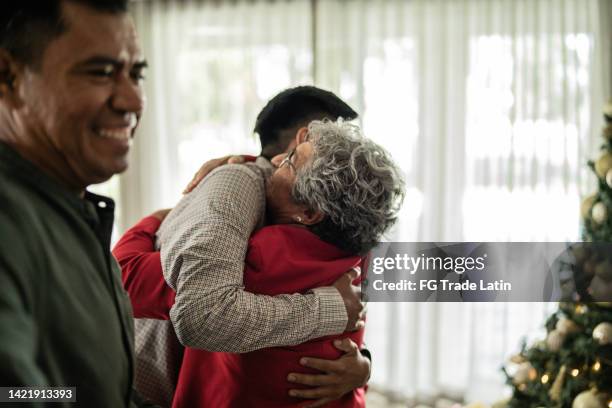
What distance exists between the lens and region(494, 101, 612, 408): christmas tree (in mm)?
2320

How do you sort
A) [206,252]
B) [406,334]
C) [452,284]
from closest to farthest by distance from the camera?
[206,252]
[452,284]
[406,334]

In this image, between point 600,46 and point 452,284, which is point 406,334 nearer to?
point 452,284

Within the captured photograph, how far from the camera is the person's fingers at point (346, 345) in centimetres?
135

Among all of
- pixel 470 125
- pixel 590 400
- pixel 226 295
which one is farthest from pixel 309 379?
pixel 470 125

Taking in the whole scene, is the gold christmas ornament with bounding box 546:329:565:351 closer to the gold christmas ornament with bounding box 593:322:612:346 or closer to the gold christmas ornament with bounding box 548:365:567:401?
the gold christmas ornament with bounding box 548:365:567:401

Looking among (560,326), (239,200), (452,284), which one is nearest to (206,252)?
(239,200)

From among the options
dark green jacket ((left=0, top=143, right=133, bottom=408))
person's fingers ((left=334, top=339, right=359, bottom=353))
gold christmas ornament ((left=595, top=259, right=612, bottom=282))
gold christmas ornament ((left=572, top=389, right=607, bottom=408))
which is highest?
dark green jacket ((left=0, top=143, right=133, bottom=408))

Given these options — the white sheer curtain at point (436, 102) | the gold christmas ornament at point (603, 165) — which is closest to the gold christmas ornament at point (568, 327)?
the gold christmas ornament at point (603, 165)

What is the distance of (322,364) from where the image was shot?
4.29ft

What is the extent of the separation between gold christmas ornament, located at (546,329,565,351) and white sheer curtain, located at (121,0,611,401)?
1243 millimetres

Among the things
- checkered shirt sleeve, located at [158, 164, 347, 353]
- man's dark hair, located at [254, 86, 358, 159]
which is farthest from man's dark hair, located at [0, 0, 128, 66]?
man's dark hair, located at [254, 86, 358, 159]

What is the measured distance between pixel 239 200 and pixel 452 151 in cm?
273

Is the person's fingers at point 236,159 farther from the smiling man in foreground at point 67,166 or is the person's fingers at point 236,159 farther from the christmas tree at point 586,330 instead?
the christmas tree at point 586,330

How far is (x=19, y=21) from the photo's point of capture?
2.49 feet
